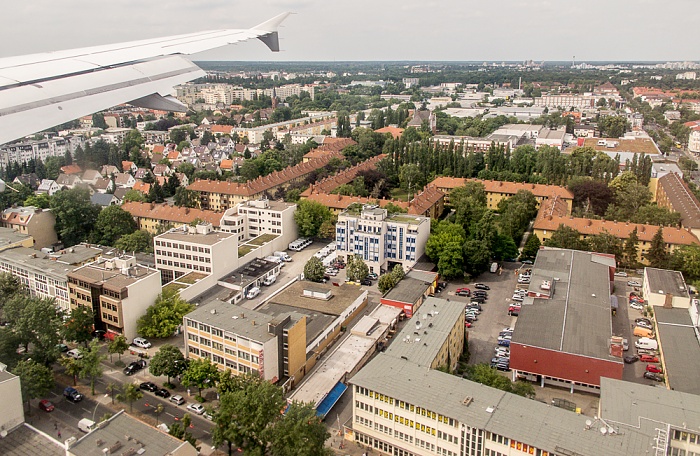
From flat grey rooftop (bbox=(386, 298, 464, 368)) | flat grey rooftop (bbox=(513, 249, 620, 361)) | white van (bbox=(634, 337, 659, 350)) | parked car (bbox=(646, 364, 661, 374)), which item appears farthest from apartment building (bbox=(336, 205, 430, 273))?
parked car (bbox=(646, 364, 661, 374))

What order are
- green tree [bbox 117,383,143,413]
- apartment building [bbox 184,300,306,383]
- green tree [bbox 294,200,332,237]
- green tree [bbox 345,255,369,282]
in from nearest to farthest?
green tree [bbox 117,383,143,413] → apartment building [bbox 184,300,306,383] → green tree [bbox 345,255,369,282] → green tree [bbox 294,200,332,237]

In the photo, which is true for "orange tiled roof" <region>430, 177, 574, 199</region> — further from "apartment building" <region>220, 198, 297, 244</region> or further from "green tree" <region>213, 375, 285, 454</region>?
"green tree" <region>213, 375, 285, 454</region>

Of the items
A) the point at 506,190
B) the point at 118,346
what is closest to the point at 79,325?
the point at 118,346

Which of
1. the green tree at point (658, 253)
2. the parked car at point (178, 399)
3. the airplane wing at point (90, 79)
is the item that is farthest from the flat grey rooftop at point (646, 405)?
the green tree at point (658, 253)

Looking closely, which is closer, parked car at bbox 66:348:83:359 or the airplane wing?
the airplane wing

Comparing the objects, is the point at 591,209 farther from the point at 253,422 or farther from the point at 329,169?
the point at 253,422

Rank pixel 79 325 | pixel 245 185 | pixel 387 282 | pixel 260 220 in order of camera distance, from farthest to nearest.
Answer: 1. pixel 245 185
2. pixel 260 220
3. pixel 387 282
4. pixel 79 325

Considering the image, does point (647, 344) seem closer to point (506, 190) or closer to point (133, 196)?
point (506, 190)
